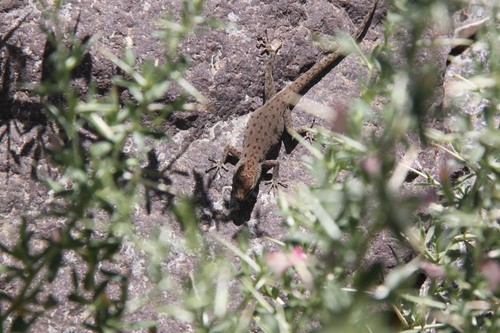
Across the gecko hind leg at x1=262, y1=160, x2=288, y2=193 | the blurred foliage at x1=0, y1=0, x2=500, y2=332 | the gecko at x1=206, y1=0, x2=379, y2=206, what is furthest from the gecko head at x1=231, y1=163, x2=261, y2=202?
the blurred foliage at x1=0, y1=0, x2=500, y2=332

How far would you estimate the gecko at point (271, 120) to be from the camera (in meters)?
4.65

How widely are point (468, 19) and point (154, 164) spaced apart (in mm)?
2670

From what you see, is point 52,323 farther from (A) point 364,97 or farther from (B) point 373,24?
(B) point 373,24

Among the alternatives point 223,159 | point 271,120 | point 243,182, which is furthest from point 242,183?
point 271,120

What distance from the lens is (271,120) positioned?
473 centimetres

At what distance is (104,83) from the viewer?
4230 mm

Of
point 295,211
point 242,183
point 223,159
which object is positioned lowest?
point 242,183

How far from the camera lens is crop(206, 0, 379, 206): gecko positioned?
465cm

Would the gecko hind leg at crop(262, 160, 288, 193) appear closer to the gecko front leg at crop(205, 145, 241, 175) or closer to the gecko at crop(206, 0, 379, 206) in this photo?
the gecko at crop(206, 0, 379, 206)

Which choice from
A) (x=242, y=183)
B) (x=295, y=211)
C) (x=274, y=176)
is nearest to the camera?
(x=295, y=211)

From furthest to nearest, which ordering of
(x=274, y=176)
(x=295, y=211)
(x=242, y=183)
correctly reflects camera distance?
(x=274, y=176)
(x=242, y=183)
(x=295, y=211)

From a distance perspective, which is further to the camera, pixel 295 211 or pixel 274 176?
pixel 274 176

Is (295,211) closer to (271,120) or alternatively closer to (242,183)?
(242,183)

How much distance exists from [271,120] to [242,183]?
53 centimetres
